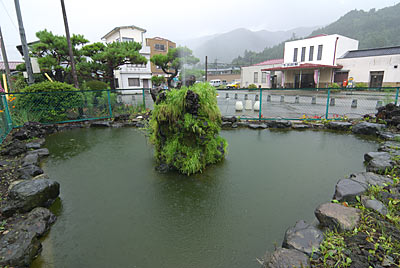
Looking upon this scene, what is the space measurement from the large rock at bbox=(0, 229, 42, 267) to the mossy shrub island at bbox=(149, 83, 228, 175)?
2.40 metres

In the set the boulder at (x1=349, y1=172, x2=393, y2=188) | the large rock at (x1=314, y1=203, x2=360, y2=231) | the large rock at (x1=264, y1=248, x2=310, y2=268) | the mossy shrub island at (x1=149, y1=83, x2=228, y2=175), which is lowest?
the large rock at (x1=264, y1=248, x2=310, y2=268)

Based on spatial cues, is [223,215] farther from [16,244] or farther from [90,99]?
[90,99]

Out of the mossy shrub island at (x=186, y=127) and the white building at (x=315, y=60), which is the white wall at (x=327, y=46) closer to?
the white building at (x=315, y=60)

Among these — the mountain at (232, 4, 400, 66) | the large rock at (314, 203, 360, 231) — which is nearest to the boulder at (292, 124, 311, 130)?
the large rock at (314, 203, 360, 231)

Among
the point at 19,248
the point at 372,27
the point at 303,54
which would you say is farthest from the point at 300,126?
the point at 372,27

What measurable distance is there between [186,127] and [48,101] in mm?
7537

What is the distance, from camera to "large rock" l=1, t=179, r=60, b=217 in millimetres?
3002

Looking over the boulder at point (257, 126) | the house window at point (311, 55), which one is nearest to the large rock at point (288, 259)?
the boulder at point (257, 126)

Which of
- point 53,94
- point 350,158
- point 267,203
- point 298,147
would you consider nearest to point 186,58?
point 53,94

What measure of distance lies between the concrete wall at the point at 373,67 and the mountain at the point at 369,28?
27.6 meters

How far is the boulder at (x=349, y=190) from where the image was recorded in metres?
2.83

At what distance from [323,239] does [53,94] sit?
10.1 meters

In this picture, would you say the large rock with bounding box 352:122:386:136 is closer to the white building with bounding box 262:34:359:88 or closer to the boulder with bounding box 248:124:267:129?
the boulder with bounding box 248:124:267:129

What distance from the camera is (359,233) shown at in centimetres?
218
